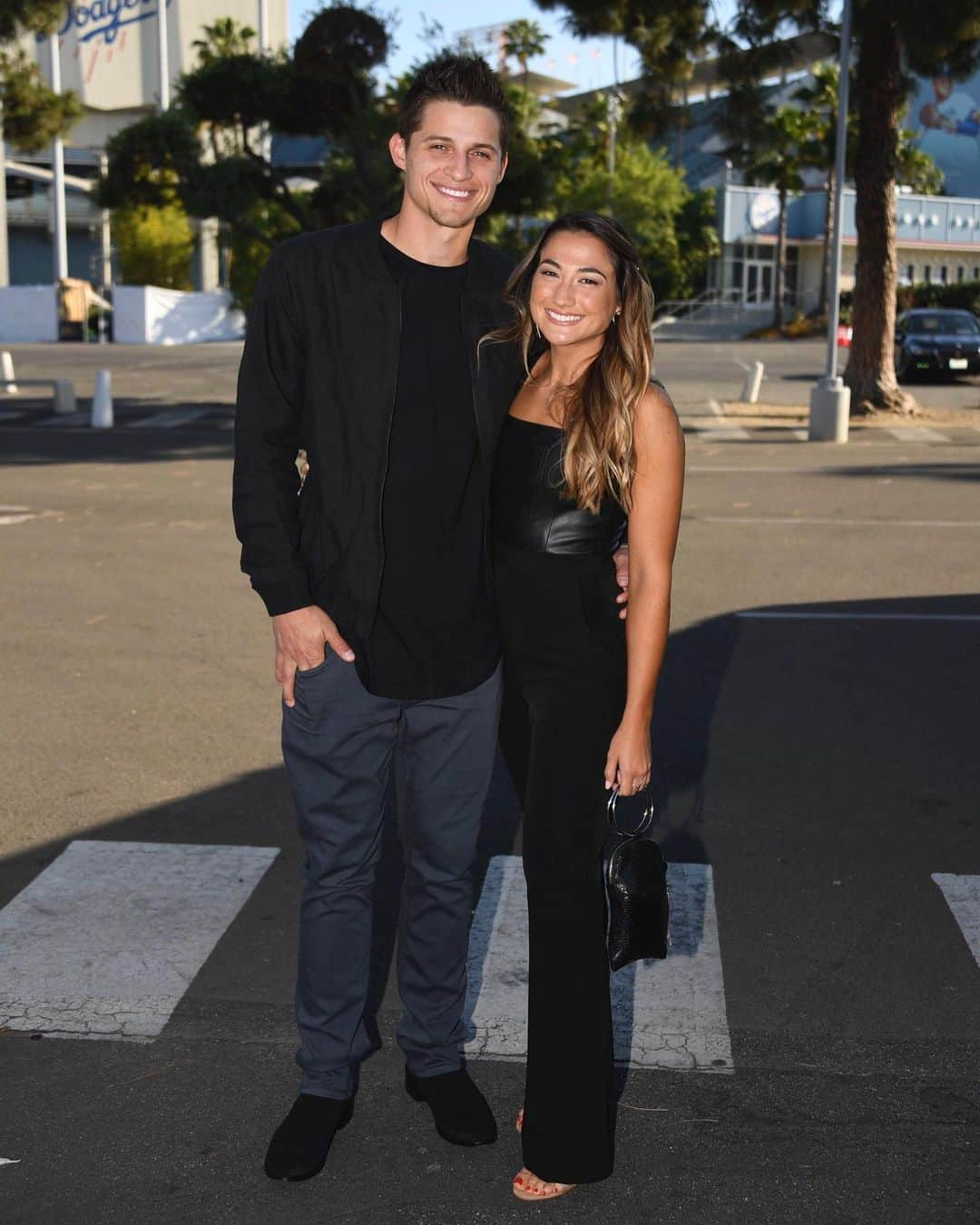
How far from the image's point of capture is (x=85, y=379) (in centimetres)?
3594

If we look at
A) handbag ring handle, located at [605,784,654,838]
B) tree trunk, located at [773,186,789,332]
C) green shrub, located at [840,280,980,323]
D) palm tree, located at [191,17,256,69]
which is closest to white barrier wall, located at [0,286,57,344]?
tree trunk, located at [773,186,789,332]

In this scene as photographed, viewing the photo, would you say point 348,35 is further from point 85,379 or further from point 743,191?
point 743,191

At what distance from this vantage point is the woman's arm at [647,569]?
10.1 ft

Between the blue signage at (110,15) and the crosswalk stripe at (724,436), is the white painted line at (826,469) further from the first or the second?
the blue signage at (110,15)

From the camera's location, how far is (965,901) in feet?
16.1

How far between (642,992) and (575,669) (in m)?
1.38

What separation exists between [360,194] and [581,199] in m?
38.1

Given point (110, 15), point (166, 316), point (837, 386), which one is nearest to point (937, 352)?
point (837, 386)

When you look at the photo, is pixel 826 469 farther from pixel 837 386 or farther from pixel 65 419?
pixel 65 419

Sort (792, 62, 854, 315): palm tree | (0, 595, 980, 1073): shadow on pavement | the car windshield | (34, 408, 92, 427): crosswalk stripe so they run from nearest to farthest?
1. (0, 595, 980, 1073): shadow on pavement
2. (34, 408, 92, 427): crosswalk stripe
3. the car windshield
4. (792, 62, 854, 315): palm tree

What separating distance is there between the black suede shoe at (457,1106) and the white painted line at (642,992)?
298 millimetres

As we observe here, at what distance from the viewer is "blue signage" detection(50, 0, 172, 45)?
7706 cm

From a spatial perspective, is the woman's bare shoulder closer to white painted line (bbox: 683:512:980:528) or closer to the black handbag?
the black handbag

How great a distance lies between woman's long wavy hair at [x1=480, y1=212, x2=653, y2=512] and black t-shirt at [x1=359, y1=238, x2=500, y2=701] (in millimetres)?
141
